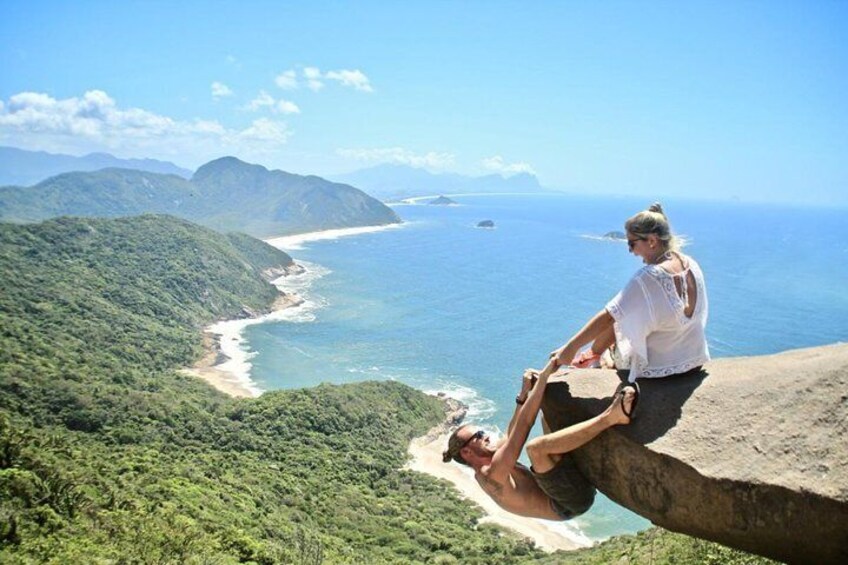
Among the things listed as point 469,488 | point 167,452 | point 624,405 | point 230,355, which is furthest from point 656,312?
point 230,355

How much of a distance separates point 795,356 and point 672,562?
7.11 metres

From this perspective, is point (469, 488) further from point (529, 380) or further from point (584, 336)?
point (584, 336)

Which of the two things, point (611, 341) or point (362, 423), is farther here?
point (362, 423)

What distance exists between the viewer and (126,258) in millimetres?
93875

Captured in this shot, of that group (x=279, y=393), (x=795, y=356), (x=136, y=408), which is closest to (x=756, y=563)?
(x=795, y=356)

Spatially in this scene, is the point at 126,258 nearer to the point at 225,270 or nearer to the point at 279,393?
the point at 225,270

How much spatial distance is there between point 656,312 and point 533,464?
1.76 meters

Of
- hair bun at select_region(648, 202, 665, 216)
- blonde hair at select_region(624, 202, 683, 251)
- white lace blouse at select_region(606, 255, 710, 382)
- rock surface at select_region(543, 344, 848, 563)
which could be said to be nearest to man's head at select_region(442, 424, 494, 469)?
rock surface at select_region(543, 344, 848, 563)

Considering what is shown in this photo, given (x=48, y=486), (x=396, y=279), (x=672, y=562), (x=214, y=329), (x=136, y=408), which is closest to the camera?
(x=672, y=562)

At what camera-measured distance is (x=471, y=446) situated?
5883mm

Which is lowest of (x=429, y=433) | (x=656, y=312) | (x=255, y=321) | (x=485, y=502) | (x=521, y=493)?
(x=485, y=502)

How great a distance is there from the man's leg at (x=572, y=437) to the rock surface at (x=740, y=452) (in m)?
0.24

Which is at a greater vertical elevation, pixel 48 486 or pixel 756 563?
pixel 756 563

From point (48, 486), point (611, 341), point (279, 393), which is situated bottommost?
point (279, 393)
